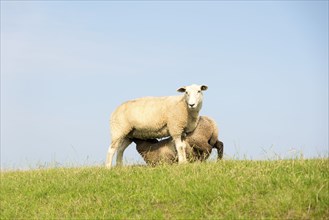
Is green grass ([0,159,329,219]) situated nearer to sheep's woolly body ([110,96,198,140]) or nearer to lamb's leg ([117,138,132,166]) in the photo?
sheep's woolly body ([110,96,198,140])

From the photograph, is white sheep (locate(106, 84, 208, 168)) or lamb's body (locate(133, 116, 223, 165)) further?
lamb's body (locate(133, 116, 223, 165))

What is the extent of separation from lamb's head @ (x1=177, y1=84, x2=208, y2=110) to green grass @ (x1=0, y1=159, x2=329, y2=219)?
2.05 metres

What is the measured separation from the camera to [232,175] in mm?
10156

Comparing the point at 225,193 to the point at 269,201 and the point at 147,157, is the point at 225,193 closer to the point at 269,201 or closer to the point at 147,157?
the point at 269,201

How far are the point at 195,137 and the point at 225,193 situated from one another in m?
5.27

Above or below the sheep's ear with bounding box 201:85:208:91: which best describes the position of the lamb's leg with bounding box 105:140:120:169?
below

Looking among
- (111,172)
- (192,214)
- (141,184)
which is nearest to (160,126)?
(111,172)

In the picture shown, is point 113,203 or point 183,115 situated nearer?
point 113,203

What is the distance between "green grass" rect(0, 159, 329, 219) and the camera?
838cm

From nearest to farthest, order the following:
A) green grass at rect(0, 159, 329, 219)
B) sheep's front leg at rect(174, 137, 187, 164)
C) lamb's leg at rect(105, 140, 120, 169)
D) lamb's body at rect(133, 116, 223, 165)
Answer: green grass at rect(0, 159, 329, 219)
sheep's front leg at rect(174, 137, 187, 164)
lamb's body at rect(133, 116, 223, 165)
lamb's leg at rect(105, 140, 120, 169)

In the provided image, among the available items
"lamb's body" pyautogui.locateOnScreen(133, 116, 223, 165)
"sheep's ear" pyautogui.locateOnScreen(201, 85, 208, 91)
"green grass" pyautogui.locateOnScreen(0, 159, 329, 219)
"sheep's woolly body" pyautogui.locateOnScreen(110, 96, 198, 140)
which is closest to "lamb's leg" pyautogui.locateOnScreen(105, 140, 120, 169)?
"sheep's woolly body" pyautogui.locateOnScreen(110, 96, 198, 140)

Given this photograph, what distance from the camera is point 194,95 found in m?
13.4

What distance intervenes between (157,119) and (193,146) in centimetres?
144

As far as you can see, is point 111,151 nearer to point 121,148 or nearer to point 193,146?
point 121,148
